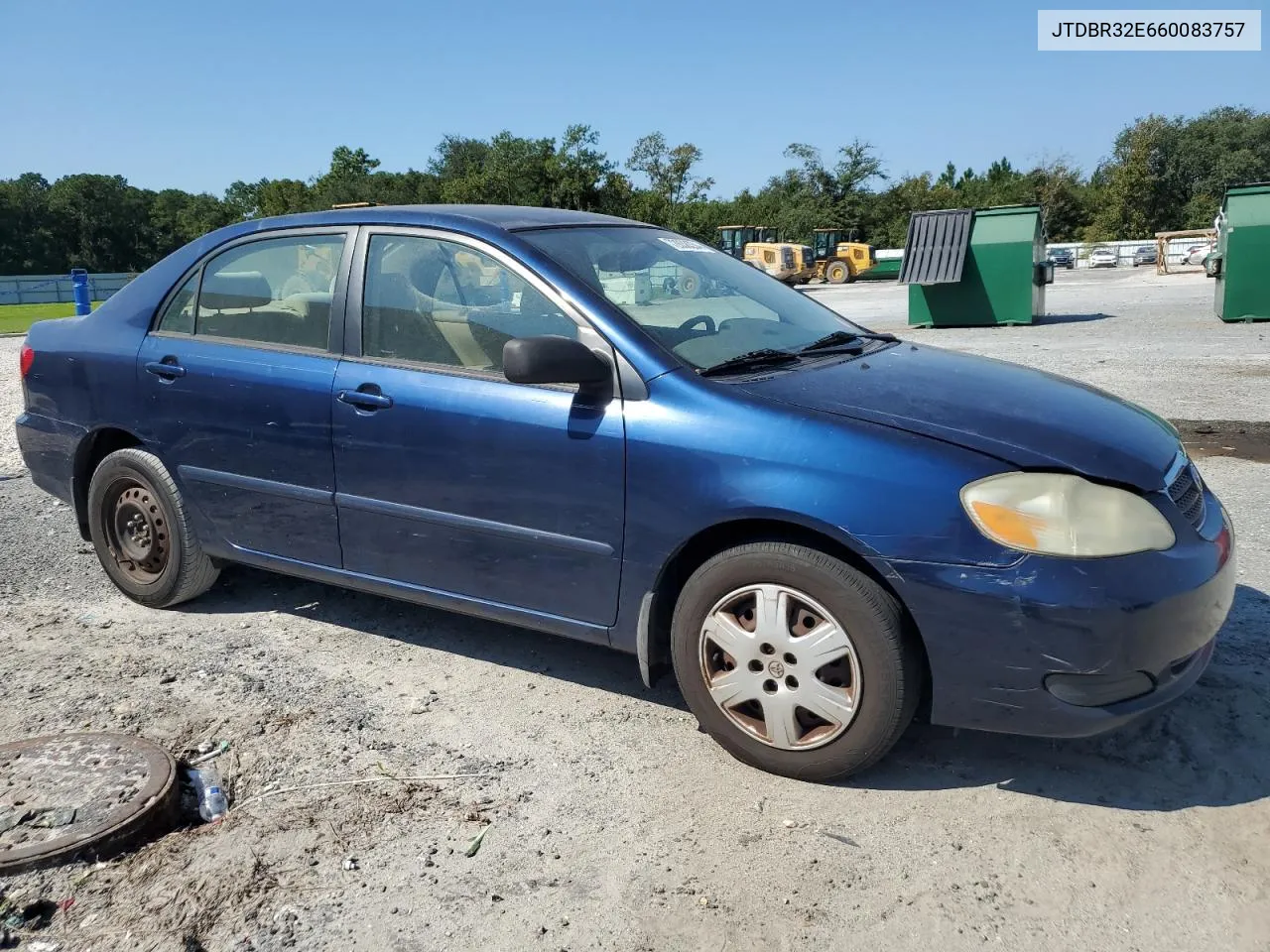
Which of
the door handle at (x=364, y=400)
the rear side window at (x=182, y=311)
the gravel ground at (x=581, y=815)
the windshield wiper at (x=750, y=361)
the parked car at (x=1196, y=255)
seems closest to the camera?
the gravel ground at (x=581, y=815)

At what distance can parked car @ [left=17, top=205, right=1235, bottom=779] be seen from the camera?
2.88 m

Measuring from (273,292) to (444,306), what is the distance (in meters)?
0.93

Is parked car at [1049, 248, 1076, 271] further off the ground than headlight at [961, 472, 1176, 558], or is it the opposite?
parked car at [1049, 248, 1076, 271]

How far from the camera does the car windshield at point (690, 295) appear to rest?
361cm

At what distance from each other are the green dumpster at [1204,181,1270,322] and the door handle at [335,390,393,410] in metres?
17.0

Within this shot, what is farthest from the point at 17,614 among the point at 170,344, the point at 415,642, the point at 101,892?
the point at 101,892

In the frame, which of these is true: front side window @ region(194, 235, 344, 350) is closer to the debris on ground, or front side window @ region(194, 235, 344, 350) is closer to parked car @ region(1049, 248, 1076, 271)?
the debris on ground

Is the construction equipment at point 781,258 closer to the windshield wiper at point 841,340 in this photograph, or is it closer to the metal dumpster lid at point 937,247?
the metal dumpster lid at point 937,247

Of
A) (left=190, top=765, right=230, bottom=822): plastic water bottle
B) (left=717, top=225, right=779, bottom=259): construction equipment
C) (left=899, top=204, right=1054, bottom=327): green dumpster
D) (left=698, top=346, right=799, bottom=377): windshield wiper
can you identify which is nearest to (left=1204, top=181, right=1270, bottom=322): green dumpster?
(left=899, top=204, right=1054, bottom=327): green dumpster

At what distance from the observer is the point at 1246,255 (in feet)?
55.3

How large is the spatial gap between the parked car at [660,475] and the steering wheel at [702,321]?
0.02m

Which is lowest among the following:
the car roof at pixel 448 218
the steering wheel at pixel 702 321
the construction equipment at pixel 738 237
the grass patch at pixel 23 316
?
the grass patch at pixel 23 316

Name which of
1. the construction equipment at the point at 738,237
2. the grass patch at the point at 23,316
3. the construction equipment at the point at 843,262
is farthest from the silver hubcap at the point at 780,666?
the construction equipment at the point at 843,262

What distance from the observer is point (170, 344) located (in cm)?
448
